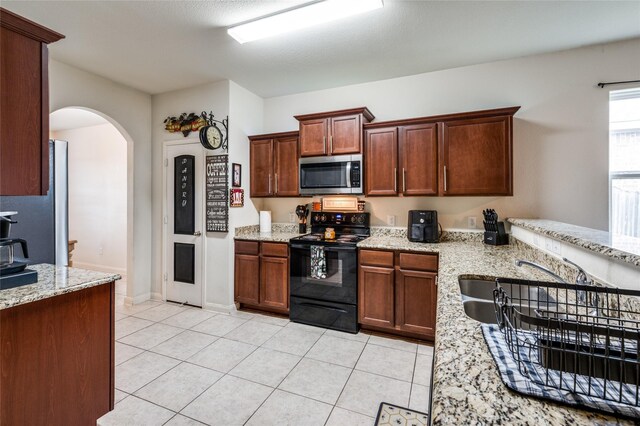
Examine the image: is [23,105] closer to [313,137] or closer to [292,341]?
[313,137]

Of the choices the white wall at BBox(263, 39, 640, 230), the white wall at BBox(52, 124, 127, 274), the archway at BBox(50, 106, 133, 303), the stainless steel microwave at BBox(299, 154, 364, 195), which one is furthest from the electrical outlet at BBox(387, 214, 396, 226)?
the white wall at BBox(52, 124, 127, 274)

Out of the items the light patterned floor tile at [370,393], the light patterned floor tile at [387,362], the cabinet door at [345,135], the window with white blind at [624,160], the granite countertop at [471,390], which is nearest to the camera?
the granite countertop at [471,390]

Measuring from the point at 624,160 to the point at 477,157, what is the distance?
1.30m

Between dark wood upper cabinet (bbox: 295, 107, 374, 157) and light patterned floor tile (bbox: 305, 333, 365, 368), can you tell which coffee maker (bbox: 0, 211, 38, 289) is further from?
dark wood upper cabinet (bbox: 295, 107, 374, 157)

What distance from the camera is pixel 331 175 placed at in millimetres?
3354

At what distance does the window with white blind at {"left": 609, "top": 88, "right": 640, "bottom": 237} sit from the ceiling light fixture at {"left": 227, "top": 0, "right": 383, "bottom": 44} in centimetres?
251

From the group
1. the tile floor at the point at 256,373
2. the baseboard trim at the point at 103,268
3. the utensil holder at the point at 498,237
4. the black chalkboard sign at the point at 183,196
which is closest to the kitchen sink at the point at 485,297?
the tile floor at the point at 256,373

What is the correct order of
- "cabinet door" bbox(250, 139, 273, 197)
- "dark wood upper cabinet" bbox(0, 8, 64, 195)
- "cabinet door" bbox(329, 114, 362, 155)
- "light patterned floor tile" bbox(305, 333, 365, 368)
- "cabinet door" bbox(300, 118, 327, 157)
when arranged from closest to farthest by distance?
"dark wood upper cabinet" bbox(0, 8, 64, 195) < "light patterned floor tile" bbox(305, 333, 365, 368) < "cabinet door" bbox(329, 114, 362, 155) < "cabinet door" bbox(300, 118, 327, 157) < "cabinet door" bbox(250, 139, 273, 197)

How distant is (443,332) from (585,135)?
121 inches

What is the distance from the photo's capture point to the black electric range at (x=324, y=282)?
9.84ft

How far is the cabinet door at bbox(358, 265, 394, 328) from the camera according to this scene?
9.39 ft

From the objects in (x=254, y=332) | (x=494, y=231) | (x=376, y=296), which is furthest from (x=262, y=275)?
(x=494, y=231)

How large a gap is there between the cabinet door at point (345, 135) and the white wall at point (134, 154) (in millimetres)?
2567

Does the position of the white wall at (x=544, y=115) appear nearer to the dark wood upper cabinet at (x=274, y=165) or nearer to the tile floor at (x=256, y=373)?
the dark wood upper cabinet at (x=274, y=165)
